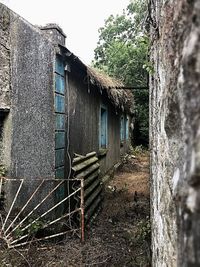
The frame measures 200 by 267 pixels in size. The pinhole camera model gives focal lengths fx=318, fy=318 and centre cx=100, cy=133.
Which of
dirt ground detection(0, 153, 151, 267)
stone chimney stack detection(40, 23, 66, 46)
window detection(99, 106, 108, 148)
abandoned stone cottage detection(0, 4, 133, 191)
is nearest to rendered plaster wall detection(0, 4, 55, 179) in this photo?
abandoned stone cottage detection(0, 4, 133, 191)

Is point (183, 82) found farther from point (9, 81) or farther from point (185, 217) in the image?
point (9, 81)

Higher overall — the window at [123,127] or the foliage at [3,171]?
the window at [123,127]

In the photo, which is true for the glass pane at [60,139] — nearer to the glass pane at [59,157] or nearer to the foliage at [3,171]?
the glass pane at [59,157]

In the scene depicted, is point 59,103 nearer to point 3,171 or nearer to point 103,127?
point 3,171

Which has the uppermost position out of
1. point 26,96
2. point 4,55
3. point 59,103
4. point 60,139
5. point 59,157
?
point 4,55

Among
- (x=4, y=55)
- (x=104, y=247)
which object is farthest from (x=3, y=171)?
(x=104, y=247)

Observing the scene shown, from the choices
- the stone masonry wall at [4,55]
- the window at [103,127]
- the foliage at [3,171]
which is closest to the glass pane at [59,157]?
the foliage at [3,171]

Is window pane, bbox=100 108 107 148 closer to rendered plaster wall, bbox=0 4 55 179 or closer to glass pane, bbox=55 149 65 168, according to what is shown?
glass pane, bbox=55 149 65 168

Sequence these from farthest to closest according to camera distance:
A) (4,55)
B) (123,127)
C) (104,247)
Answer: (123,127)
(4,55)
(104,247)

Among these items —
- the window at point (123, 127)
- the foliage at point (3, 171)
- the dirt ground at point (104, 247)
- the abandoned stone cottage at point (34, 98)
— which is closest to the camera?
the dirt ground at point (104, 247)

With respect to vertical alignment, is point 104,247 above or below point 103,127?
below

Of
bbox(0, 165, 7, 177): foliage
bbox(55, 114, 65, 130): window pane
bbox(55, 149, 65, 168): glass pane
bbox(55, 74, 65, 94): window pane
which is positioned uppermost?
bbox(55, 74, 65, 94): window pane

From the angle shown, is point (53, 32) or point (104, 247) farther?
point (53, 32)

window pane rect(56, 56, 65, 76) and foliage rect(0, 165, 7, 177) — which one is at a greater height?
window pane rect(56, 56, 65, 76)
